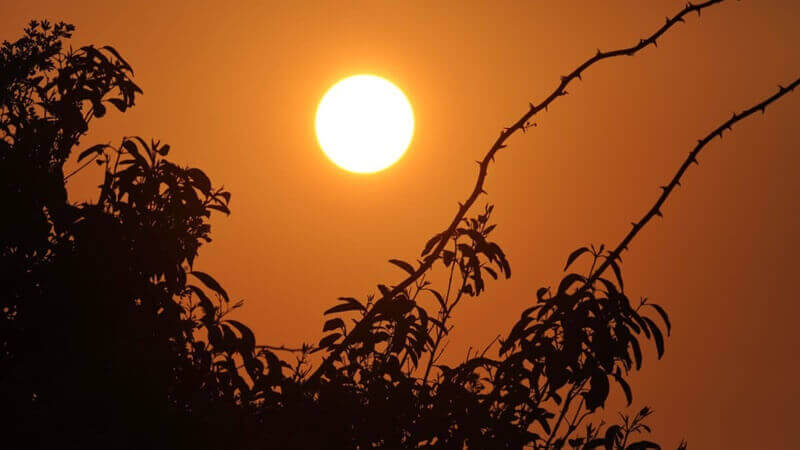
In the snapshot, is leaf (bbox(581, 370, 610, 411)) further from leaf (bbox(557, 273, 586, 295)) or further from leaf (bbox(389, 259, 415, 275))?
leaf (bbox(389, 259, 415, 275))

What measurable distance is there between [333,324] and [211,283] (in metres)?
0.57

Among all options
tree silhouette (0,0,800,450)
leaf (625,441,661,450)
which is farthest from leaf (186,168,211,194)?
leaf (625,441,661,450)

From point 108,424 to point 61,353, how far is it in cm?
33

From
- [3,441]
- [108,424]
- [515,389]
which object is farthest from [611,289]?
[3,441]

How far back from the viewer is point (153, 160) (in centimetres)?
428

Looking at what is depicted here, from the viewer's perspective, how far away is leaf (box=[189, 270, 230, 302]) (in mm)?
4363

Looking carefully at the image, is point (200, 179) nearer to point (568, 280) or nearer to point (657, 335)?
point (568, 280)

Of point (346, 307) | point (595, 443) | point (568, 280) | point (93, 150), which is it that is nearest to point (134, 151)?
point (93, 150)

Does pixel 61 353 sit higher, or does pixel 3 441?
pixel 61 353

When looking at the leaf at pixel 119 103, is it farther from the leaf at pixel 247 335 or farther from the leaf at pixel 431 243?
the leaf at pixel 431 243

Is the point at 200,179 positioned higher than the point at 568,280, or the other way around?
the point at 200,179

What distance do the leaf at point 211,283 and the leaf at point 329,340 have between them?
0.46 meters

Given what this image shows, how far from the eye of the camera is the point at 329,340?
439 cm

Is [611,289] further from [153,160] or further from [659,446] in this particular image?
[153,160]
